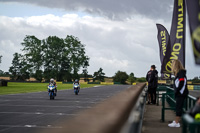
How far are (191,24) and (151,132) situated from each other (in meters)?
4.89

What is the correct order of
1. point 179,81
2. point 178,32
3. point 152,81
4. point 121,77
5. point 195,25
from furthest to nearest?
→ 1. point 121,77
2. point 152,81
3. point 178,32
4. point 179,81
5. point 195,25

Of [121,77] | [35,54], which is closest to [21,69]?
[35,54]

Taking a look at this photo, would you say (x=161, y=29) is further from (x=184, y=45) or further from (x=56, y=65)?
(x=56, y=65)

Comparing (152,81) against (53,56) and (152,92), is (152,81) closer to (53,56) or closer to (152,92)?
(152,92)

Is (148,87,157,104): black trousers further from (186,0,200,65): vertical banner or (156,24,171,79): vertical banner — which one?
(186,0,200,65): vertical banner

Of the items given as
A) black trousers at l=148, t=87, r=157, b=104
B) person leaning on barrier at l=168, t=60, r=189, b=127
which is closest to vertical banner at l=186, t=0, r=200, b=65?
person leaning on barrier at l=168, t=60, r=189, b=127

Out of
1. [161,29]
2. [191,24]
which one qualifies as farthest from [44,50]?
[191,24]

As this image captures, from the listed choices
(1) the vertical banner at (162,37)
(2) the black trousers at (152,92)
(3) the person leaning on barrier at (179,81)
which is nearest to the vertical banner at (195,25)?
(3) the person leaning on barrier at (179,81)

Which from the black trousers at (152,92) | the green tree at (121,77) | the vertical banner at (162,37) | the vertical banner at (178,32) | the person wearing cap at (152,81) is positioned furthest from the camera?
the green tree at (121,77)

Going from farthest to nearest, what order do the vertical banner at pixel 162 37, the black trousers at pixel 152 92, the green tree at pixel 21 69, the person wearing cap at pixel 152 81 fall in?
1. the green tree at pixel 21 69
2. the vertical banner at pixel 162 37
3. the black trousers at pixel 152 92
4. the person wearing cap at pixel 152 81

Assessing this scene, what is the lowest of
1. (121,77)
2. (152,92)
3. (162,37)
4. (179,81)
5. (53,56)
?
(152,92)

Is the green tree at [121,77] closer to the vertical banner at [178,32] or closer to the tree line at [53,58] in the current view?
the tree line at [53,58]

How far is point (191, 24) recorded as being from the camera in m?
3.60

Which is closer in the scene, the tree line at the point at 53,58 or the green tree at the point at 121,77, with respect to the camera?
the tree line at the point at 53,58
